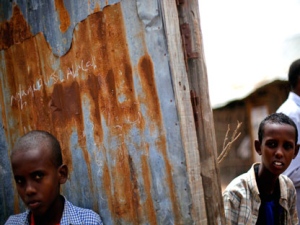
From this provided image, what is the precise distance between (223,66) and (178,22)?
5002 millimetres

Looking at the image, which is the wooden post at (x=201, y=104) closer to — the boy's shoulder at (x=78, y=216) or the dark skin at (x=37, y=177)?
the boy's shoulder at (x=78, y=216)

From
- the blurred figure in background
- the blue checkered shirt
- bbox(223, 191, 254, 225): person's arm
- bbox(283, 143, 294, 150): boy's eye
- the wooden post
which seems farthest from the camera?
the blurred figure in background

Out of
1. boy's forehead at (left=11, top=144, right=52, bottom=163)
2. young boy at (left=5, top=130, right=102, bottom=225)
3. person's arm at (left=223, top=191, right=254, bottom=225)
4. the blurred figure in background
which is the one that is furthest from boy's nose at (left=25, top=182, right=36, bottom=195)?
the blurred figure in background

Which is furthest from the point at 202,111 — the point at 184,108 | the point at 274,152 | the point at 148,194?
the point at 274,152

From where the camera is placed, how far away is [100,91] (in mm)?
2523

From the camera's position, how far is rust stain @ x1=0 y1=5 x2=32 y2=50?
2.90 m

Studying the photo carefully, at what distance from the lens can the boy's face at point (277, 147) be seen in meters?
2.88

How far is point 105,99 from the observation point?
2.50 m

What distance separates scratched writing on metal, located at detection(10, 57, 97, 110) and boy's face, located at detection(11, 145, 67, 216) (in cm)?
51

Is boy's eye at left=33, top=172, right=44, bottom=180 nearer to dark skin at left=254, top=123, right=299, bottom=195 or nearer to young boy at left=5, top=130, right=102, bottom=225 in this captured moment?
young boy at left=5, top=130, right=102, bottom=225

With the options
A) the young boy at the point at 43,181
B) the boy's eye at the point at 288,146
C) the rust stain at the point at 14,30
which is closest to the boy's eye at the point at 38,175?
the young boy at the point at 43,181

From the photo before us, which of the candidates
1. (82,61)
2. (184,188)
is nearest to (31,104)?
(82,61)

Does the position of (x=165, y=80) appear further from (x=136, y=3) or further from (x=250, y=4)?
(x=250, y=4)

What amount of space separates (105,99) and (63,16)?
621 mm
